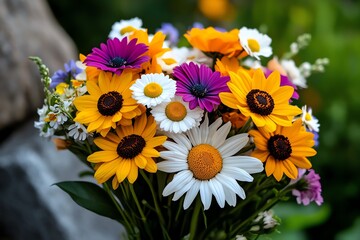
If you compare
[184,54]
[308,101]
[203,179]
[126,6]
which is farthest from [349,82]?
[203,179]

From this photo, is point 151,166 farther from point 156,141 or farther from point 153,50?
point 153,50

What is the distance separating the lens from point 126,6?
2.34 m

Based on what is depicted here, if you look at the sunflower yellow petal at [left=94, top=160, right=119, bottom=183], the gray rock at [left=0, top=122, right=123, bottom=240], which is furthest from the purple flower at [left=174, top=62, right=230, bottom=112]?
the gray rock at [left=0, top=122, right=123, bottom=240]

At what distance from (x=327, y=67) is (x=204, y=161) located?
1.35 m

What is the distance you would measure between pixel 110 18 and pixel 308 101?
98 cm

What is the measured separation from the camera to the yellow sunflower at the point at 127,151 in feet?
1.88

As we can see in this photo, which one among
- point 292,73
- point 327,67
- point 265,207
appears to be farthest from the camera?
point 327,67

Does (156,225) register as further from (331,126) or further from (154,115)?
(331,126)

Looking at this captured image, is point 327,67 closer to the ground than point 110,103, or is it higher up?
closer to the ground

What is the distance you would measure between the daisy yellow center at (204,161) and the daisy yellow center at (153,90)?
8 cm

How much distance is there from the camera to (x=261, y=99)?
0.59 m

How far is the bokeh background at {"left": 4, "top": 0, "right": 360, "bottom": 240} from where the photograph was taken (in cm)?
162

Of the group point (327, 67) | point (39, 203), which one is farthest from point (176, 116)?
point (327, 67)

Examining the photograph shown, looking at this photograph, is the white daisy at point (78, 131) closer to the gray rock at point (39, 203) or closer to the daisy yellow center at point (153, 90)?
the daisy yellow center at point (153, 90)
